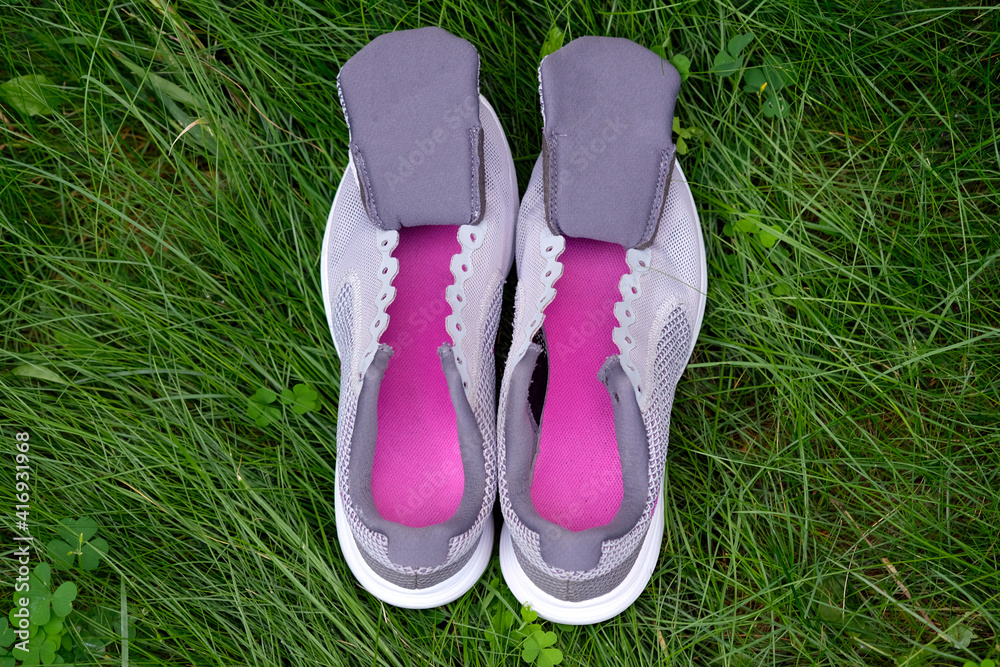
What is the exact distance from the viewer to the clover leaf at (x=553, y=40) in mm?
1641

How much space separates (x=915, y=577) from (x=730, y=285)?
0.82 m

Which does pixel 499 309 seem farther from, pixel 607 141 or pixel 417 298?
pixel 607 141

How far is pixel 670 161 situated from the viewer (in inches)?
59.6

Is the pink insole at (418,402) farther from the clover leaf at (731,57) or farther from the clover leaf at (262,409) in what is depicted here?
the clover leaf at (731,57)

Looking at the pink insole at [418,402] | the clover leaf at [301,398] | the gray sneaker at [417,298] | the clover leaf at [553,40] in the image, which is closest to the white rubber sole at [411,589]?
the gray sneaker at [417,298]

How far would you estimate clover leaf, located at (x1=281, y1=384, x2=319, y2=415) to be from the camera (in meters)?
1.66

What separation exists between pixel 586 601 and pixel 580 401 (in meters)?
0.44

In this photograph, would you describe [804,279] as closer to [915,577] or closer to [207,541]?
[915,577]

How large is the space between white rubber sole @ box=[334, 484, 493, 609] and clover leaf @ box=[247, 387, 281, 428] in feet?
0.86

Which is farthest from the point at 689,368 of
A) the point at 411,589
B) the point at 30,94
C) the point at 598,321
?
the point at 30,94

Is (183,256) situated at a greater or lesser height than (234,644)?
greater

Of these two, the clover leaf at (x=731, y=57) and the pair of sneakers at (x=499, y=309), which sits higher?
the clover leaf at (x=731, y=57)

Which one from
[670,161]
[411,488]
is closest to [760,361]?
[670,161]

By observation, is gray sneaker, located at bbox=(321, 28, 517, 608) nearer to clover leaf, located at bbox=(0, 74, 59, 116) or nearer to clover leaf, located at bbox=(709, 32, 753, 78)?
clover leaf, located at bbox=(709, 32, 753, 78)
